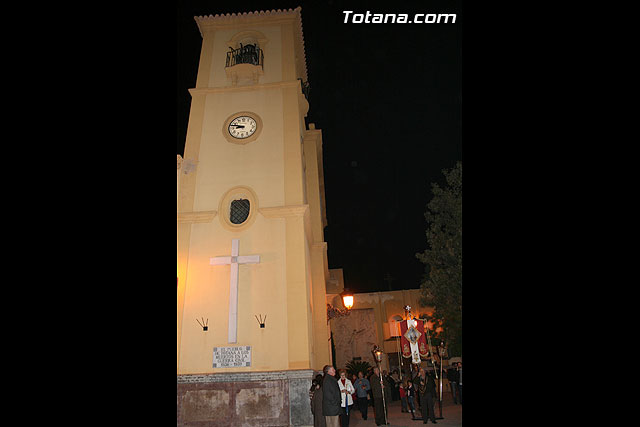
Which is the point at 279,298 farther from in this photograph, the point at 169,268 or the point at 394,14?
the point at 169,268

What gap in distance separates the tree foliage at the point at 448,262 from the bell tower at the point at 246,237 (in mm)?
4777

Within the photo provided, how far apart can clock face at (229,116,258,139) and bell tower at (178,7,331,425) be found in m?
0.05

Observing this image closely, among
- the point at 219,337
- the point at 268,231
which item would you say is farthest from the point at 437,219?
the point at 219,337

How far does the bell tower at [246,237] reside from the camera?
12.9m

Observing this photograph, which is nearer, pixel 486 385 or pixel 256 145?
pixel 486 385

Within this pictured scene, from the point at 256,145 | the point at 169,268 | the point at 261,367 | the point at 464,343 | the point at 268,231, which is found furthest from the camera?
the point at 256,145

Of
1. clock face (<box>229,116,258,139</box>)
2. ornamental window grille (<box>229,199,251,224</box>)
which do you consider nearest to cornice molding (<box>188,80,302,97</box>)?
clock face (<box>229,116,258,139</box>)

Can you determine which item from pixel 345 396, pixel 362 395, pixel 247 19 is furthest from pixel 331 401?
pixel 247 19

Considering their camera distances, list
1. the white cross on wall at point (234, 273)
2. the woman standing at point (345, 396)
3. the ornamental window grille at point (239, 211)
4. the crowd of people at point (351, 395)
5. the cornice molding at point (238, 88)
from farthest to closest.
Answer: the cornice molding at point (238, 88)
the ornamental window grille at point (239, 211)
the white cross on wall at point (234, 273)
the woman standing at point (345, 396)
the crowd of people at point (351, 395)

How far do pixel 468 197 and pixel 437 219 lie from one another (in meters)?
14.2

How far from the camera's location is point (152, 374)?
2326mm

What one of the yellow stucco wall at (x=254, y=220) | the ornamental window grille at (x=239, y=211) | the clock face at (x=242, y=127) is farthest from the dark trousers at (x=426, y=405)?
the clock face at (x=242, y=127)

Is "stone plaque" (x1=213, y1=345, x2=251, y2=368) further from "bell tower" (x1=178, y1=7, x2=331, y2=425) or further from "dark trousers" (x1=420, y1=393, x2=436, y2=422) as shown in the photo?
"dark trousers" (x1=420, y1=393, x2=436, y2=422)

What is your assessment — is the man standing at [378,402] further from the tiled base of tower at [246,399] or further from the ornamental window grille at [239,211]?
the ornamental window grille at [239,211]
